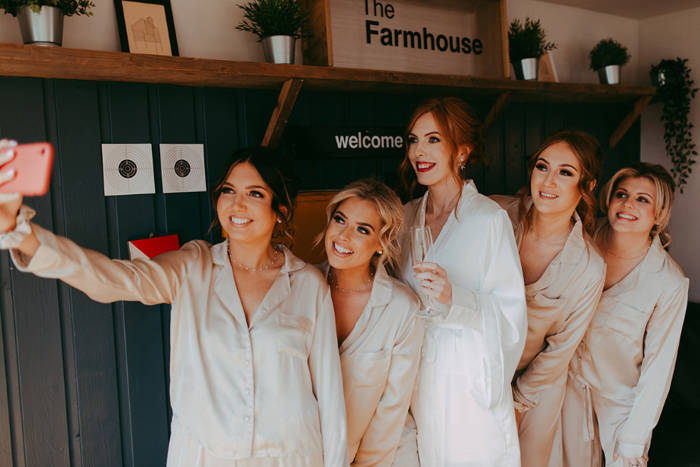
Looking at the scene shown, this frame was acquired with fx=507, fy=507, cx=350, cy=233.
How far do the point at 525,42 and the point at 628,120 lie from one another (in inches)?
43.5

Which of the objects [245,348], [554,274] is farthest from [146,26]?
[554,274]

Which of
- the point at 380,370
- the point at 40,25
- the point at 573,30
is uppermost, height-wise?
the point at 573,30

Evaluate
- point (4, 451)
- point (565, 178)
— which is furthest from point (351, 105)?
point (4, 451)

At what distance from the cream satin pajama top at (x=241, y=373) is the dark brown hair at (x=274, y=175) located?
0.28m

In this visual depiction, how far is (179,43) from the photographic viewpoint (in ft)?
6.98

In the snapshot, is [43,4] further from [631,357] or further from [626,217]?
[631,357]

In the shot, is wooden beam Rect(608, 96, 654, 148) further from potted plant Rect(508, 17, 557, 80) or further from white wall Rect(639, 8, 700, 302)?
potted plant Rect(508, 17, 557, 80)

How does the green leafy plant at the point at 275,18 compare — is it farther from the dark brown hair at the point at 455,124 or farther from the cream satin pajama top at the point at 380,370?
the cream satin pajama top at the point at 380,370

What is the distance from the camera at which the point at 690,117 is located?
345cm

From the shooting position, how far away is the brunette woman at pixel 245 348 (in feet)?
5.09

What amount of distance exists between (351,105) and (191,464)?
1.76m

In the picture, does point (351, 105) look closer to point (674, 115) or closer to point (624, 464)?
point (624, 464)

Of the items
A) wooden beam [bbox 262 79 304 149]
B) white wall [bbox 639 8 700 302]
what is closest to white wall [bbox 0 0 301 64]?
wooden beam [bbox 262 79 304 149]

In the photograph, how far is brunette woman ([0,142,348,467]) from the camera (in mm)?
1551
